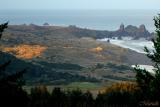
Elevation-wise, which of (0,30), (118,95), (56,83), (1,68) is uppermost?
(0,30)

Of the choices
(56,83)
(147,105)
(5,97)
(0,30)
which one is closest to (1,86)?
(5,97)

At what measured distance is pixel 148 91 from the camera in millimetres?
32500

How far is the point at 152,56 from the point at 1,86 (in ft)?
52.8

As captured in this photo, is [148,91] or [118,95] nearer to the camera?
[148,91]

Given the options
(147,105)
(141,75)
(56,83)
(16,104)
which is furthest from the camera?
(56,83)

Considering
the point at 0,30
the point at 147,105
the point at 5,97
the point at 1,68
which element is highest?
Result: the point at 0,30

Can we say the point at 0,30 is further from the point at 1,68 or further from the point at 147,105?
the point at 147,105

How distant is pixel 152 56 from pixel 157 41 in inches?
44.3

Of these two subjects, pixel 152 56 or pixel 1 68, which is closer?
pixel 1 68

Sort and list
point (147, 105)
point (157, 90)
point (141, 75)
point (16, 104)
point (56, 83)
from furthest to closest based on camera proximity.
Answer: point (56, 83), point (141, 75), point (157, 90), point (147, 105), point (16, 104)

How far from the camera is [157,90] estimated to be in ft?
103

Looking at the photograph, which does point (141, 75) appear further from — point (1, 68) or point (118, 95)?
point (118, 95)

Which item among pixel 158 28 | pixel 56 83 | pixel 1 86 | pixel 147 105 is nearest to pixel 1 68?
pixel 1 86

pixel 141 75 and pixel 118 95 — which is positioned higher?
pixel 141 75
